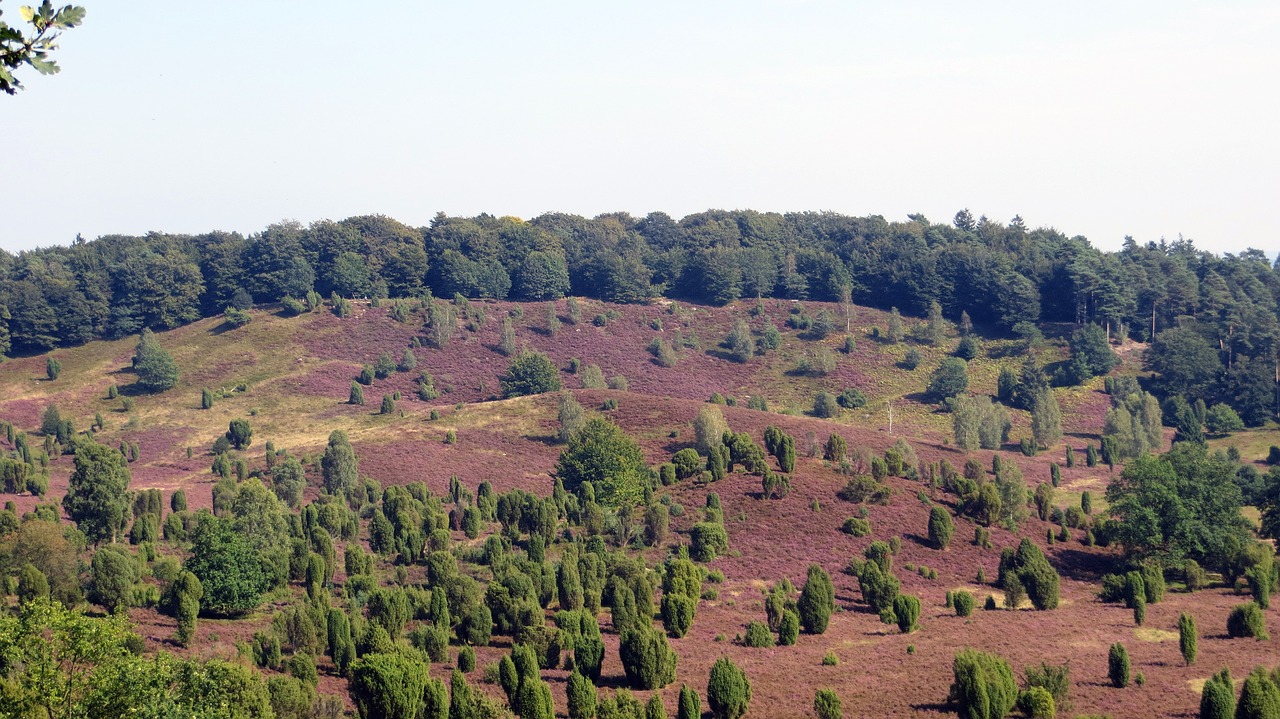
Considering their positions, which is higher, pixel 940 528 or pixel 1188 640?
pixel 940 528

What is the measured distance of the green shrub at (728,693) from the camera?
30984 millimetres

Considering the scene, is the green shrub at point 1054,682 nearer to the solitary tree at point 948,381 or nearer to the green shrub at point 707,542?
the green shrub at point 707,542

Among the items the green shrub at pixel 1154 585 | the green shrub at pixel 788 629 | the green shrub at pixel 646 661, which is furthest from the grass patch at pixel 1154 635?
the green shrub at pixel 646 661

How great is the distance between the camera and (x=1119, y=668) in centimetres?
3403

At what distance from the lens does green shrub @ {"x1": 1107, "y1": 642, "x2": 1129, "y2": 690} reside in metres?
34.0

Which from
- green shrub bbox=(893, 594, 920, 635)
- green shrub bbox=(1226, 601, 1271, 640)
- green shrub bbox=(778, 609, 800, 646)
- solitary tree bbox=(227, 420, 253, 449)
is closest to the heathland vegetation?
green shrub bbox=(893, 594, 920, 635)

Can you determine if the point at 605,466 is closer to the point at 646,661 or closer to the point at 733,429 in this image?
the point at 733,429

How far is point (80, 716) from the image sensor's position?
66.3 ft

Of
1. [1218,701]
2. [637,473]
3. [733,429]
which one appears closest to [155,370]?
[733,429]

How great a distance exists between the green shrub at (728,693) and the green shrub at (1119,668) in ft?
39.4

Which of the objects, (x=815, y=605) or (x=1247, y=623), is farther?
(x=815, y=605)

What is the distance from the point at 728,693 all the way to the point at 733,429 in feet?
146

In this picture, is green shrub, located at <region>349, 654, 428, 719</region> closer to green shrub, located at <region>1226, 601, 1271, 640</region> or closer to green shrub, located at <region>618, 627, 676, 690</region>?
green shrub, located at <region>618, 627, 676, 690</region>

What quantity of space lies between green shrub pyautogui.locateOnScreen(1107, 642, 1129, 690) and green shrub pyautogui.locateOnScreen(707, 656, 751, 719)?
39.4 ft
